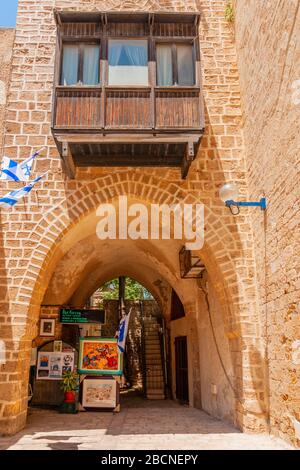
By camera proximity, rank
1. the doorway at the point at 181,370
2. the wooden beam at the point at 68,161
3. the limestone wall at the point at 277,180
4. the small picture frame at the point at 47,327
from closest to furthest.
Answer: the limestone wall at the point at 277,180, the wooden beam at the point at 68,161, the small picture frame at the point at 47,327, the doorway at the point at 181,370

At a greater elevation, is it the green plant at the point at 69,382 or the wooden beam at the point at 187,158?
the wooden beam at the point at 187,158

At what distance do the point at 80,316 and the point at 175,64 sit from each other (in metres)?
5.82

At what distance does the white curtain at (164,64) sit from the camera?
7.02 meters

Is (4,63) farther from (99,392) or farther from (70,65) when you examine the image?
(99,392)

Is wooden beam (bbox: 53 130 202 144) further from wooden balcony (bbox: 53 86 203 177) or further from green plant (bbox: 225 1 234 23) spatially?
green plant (bbox: 225 1 234 23)

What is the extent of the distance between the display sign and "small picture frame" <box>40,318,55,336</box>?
1.46 ft

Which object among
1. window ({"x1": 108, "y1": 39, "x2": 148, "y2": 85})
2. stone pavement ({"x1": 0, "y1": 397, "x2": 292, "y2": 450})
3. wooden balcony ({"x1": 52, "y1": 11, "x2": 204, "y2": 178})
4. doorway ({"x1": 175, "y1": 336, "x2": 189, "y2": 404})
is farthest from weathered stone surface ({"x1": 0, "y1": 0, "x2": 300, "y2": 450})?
doorway ({"x1": 175, "y1": 336, "x2": 189, "y2": 404})

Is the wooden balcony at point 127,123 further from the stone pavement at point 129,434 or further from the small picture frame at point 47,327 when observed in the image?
the stone pavement at point 129,434

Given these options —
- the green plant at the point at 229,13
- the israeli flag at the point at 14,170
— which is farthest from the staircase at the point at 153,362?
the green plant at the point at 229,13

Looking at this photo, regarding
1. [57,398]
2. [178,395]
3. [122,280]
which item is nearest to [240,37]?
[57,398]

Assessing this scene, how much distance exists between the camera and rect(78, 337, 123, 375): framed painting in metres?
8.07

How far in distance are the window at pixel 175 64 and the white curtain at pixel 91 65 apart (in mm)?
1144

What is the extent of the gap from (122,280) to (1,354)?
11957 mm

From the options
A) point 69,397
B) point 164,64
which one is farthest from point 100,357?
point 164,64
